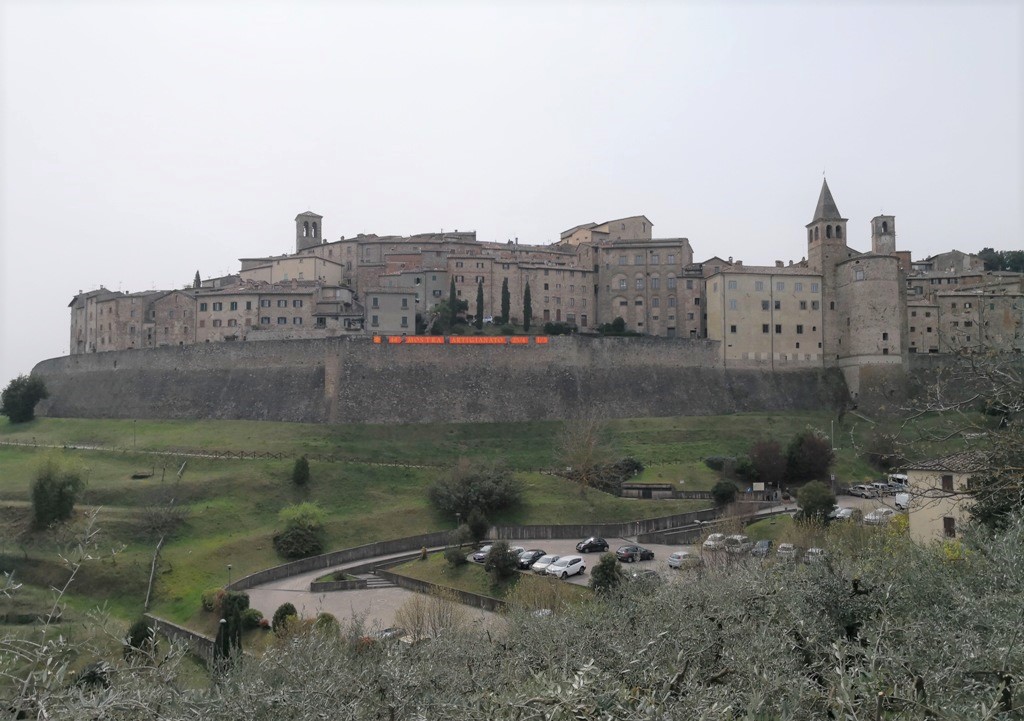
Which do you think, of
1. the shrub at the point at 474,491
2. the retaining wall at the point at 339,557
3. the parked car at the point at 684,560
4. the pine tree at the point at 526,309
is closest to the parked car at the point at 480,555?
the retaining wall at the point at 339,557

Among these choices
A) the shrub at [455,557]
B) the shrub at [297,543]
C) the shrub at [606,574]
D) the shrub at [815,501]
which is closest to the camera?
the shrub at [606,574]

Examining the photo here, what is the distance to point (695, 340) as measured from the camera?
6412cm

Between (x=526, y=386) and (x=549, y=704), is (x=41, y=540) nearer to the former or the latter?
(x=526, y=386)

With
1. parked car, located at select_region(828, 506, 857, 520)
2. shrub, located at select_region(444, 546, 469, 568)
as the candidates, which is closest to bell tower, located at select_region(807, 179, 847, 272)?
parked car, located at select_region(828, 506, 857, 520)

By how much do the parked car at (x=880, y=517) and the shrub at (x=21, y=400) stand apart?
5789 cm

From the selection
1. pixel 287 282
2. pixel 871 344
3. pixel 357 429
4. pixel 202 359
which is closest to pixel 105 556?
pixel 357 429

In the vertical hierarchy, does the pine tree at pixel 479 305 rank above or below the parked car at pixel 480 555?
above

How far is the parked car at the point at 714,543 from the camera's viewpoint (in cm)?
3034

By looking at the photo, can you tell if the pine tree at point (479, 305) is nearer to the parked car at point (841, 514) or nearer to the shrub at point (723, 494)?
the shrub at point (723, 494)

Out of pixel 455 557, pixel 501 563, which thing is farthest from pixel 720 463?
pixel 501 563

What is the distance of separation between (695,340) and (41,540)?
1745 inches

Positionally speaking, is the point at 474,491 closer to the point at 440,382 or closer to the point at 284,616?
the point at 284,616

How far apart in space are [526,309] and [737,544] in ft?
143

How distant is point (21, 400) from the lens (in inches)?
2491
